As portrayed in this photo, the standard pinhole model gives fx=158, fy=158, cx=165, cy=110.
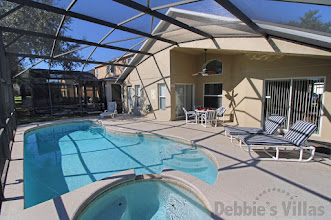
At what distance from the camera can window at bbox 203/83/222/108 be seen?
952 centimetres

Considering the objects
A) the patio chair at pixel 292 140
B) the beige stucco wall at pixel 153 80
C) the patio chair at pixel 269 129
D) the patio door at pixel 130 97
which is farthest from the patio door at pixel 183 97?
the patio chair at pixel 292 140

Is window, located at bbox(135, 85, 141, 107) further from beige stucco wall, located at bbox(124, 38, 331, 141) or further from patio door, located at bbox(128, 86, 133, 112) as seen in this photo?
patio door, located at bbox(128, 86, 133, 112)

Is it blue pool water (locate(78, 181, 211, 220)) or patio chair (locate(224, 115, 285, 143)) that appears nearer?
blue pool water (locate(78, 181, 211, 220))

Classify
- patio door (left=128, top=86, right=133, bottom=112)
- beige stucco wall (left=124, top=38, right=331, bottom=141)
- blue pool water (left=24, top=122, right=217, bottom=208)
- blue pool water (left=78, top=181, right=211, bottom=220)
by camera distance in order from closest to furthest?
1. blue pool water (left=78, top=181, right=211, bottom=220)
2. blue pool water (left=24, top=122, right=217, bottom=208)
3. beige stucco wall (left=124, top=38, right=331, bottom=141)
4. patio door (left=128, top=86, right=133, bottom=112)

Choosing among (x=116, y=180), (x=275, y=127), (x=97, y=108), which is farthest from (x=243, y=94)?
(x=97, y=108)

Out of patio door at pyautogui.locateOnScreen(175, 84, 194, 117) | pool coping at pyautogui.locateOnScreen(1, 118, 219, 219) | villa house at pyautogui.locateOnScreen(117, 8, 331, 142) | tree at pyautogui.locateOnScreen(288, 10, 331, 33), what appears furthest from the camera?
patio door at pyautogui.locateOnScreen(175, 84, 194, 117)

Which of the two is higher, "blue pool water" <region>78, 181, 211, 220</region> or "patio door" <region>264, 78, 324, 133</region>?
"patio door" <region>264, 78, 324, 133</region>

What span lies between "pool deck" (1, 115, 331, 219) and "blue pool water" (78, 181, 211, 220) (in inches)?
8.5

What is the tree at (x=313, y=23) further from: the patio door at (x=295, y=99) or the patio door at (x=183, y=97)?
the patio door at (x=183, y=97)

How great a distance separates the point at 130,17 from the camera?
5.25 m

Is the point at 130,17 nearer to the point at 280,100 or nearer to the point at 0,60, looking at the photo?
the point at 0,60

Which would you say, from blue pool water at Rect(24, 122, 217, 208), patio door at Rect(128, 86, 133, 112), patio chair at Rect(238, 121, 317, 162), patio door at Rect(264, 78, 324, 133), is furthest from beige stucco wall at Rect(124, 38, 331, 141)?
blue pool water at Rect(24, 122, 217, 208)

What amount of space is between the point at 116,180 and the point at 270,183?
327 centimetres

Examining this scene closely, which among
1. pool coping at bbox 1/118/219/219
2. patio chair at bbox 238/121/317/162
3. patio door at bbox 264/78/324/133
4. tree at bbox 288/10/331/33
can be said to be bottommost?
pool coping at bbox 1/118/219/219
